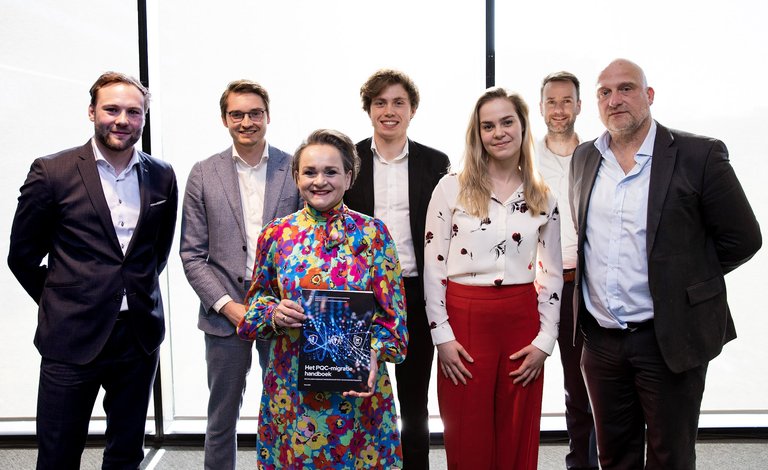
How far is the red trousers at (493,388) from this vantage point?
232cm

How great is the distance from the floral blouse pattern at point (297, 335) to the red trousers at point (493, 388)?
1.20ft

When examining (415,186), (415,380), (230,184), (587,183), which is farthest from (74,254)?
(587,183)

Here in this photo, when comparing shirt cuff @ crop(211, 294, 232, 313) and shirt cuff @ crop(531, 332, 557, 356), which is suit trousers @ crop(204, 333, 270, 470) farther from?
shirt cuff @ crop(531, 332, 557, 356)

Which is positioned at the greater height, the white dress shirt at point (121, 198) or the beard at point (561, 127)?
the beard at point (561, 127)

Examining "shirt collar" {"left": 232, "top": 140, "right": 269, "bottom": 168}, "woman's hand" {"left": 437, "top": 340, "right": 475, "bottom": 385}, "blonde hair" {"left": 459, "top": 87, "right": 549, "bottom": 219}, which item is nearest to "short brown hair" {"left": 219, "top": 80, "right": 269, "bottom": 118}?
"shirt collar" {"left": 232, "top": 140, "right": 269, "bottom": 168}

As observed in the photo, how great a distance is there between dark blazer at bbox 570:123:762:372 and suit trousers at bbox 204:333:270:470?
5.12 ft

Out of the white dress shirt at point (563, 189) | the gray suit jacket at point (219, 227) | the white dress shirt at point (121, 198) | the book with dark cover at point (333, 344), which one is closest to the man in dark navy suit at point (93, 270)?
the white dress shirt at point (121, 198)

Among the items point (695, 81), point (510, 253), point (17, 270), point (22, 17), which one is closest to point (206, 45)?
point (22, 17)

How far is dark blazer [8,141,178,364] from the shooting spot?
233 cm

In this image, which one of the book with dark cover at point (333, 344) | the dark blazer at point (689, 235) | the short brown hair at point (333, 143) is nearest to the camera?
the book with dark cover at point (333, 344)

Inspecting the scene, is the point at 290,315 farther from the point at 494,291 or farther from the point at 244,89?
the point at 244,89

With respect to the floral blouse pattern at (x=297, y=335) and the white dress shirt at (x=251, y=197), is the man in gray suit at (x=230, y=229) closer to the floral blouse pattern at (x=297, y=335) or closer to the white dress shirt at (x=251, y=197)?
the white dress shirt at (x=251, y=197)

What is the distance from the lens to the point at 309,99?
364 cm

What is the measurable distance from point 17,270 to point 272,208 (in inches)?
39.1
